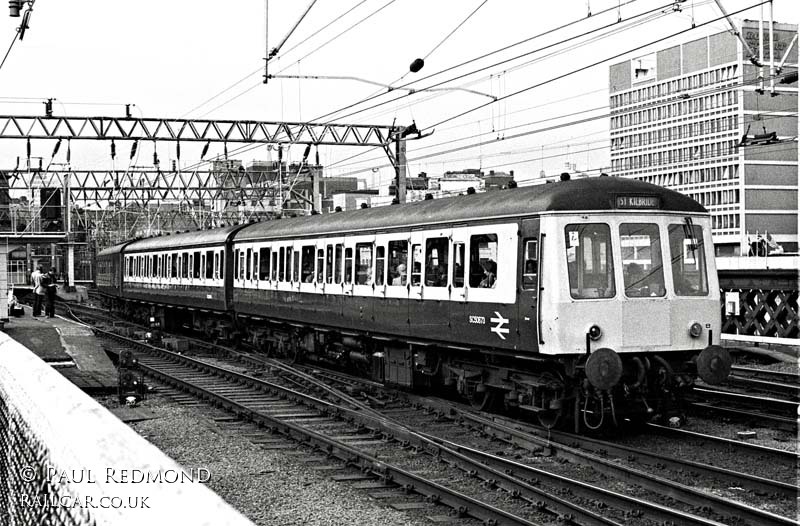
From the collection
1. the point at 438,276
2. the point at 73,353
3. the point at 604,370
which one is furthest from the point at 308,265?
the point at 604,370

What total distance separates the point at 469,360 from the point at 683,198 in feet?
12.6

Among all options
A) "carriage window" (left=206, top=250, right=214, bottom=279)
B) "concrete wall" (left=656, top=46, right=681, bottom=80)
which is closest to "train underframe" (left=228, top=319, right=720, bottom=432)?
"carriage window" (left=206, top=250, right=214, bottom=279)

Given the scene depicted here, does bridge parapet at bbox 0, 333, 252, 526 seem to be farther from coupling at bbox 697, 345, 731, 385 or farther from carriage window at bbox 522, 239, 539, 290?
coupling at bbox 697, 345, 731, 385

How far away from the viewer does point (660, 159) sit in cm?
11669

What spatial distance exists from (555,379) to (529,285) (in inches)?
48.6

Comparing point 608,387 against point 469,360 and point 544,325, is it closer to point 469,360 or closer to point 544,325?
point 544,325

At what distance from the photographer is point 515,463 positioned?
10531mm

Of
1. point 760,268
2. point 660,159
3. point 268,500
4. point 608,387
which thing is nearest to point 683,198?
point 608,387

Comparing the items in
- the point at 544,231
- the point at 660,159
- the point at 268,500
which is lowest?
the point at 268,500

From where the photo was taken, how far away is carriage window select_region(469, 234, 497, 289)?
43.2 ft

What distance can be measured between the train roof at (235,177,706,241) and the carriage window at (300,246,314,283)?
8.76 feet

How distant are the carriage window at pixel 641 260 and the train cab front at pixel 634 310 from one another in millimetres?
13

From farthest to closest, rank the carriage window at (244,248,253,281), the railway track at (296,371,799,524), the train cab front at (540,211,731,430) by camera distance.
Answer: the carriage window at (244,248,253,281) → the train cab front at (540,211,731,430) → the railway track at (296,371,799,524)

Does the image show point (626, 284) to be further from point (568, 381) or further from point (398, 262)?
point (398, 262)
